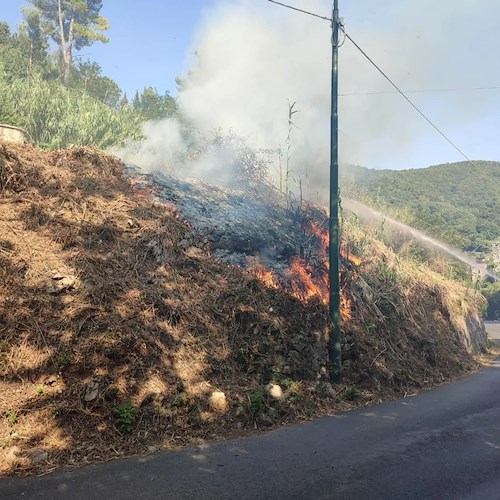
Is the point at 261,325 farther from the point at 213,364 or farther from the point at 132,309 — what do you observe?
the point at 132,309

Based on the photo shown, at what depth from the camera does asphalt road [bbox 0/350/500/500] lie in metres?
3.50

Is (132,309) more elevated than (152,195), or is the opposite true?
(152,195)

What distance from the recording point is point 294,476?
3.85 metres

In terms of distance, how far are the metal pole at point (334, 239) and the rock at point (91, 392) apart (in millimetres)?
3709

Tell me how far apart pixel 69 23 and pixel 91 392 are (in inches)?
1532

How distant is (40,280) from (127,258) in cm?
139

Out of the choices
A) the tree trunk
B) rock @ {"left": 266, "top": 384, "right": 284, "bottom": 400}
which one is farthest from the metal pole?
the tree trunk

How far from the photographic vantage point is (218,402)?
5363mm

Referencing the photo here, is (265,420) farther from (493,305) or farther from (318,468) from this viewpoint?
(493,305)

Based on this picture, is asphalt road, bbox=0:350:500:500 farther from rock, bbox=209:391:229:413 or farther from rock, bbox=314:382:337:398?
rock, bbox=314:382:337:398

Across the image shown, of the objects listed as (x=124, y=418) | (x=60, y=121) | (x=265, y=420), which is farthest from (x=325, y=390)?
(x=60, y=121)

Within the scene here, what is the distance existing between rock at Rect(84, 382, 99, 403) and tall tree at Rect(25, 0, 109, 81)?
1321 inches

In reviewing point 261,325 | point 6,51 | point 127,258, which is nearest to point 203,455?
point 261,325

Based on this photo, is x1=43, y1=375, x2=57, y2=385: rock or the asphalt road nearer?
the asphalt road
